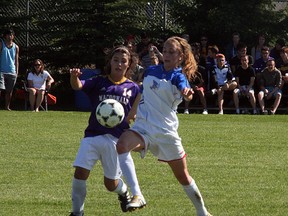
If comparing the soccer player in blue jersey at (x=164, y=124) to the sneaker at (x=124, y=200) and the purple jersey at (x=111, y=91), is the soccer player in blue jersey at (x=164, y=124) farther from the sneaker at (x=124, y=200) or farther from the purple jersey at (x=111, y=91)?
the sneaker at (x=124, y=200)

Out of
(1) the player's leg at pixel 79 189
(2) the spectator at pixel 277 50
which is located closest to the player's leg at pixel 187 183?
(1) the player's leg at pixel 79 189

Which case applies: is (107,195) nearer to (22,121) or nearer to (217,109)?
(22,121)

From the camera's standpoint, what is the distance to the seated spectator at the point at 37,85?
22.5 meters

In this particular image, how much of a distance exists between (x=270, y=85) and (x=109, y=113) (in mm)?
15082

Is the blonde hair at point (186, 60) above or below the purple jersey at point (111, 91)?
above

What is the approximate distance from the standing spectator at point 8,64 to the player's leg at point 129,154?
1534 cm

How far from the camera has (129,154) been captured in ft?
24.8

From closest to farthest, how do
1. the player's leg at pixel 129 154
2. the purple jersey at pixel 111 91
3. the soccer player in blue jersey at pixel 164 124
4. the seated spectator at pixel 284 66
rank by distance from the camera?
the player's leg at pixel 129 154 < the soccer player in blue jersey at pixel 164 124 < the purple jersey at pixel 111 91 < the seated spectator at pixel 284 66

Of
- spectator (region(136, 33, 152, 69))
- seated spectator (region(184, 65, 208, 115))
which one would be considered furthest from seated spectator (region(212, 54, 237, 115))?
spectator (region(136, 33, 152, 69))

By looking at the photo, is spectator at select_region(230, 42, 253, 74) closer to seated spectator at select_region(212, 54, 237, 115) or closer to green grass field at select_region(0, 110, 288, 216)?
seated spectator at select_region(212, 54, 237, 115)

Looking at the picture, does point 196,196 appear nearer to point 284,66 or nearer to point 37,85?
point 284,66

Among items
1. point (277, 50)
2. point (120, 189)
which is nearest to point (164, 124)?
point (120, 189)

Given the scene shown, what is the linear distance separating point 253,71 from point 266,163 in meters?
10.1

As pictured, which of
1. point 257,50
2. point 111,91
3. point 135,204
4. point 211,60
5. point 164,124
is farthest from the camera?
point 257,50
